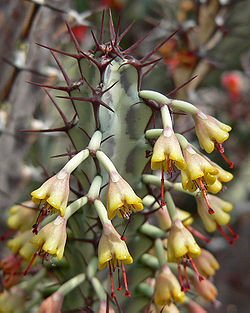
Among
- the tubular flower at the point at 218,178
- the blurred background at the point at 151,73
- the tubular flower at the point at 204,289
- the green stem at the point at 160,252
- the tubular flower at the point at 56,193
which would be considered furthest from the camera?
the blurred background at the point at 151,73

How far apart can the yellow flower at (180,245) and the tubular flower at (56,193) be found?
0.30 metres

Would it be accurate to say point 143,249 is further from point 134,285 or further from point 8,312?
point 8,312

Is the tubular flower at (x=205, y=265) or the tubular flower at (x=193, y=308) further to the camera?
the tubular flower at (x=193, y=308)

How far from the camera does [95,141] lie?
3.59 ft

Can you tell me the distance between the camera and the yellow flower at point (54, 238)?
1.03 meters

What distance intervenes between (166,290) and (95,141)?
1.47ft

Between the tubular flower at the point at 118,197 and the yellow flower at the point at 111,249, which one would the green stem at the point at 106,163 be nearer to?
the tubular flower at the point at 118,197

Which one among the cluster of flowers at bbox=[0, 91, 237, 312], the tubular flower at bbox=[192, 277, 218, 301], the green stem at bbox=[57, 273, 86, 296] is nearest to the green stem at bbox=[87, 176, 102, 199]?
the cluster of flowers at bbox=[0, 91, 237, 312]

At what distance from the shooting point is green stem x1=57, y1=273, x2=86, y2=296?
1.19 m

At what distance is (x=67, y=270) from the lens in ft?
4.31

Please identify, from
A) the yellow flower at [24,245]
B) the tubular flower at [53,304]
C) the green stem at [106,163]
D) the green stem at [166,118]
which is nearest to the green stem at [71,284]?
the tubular flower at [53,304]

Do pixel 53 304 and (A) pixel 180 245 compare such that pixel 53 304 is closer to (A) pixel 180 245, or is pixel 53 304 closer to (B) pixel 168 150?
(A) pixel 180 245

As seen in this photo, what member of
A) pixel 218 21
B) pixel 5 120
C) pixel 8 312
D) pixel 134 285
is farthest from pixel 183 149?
pixel 218 21

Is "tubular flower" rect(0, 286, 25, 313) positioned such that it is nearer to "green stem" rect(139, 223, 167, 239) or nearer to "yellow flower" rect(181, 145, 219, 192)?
"green stem" rect(139, 223, 167, 239)
